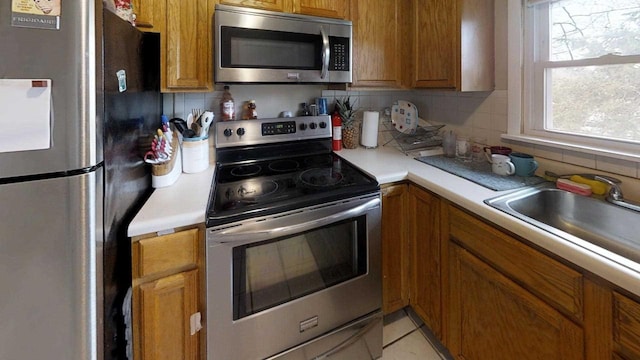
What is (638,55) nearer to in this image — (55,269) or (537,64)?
(537,64)

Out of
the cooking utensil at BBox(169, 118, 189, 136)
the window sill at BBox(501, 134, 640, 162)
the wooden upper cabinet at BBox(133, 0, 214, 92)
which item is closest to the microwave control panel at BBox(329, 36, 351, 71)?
the wooden upper cabinet at BBox(133, 0, 214, 92)

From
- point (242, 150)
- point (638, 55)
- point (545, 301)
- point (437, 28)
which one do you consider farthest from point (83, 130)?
point (638, 55)

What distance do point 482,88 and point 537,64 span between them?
265 mm

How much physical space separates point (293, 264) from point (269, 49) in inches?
41.8

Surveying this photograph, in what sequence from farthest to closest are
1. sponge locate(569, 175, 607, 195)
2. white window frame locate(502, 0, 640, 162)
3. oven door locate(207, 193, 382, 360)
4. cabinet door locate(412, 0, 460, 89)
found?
cabinet door locate(412, 0, 460, 89) → white window frame locate(502, 0, 640, 162) → sponge locate(569, 175, 607, 195) → oven door locate(207, 193, 382, 360)

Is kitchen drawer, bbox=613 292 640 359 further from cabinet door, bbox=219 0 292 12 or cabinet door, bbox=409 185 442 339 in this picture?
cabinet door, bbox=219 0 292 12

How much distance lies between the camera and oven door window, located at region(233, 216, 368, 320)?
116 centimetres

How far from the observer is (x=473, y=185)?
135 cm

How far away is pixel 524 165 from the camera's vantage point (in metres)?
1.47

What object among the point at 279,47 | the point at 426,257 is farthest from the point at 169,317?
the point at 279,47

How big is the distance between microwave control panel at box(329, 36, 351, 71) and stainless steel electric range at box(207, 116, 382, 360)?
0.59m

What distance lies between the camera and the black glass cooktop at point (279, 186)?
3.71 feet

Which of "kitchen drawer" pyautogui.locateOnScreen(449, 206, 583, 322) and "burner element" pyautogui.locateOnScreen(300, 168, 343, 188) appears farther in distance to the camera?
"burner element" pyautogui.locateOnScreen(300, 168, 343, 188)

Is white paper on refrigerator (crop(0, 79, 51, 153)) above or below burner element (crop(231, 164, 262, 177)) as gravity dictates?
above
